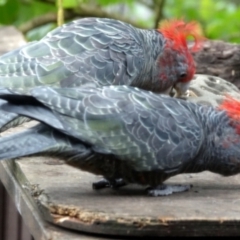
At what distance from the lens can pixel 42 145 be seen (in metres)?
2.20

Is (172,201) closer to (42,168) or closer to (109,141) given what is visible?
(109,141)

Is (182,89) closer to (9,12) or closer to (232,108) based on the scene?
(232,108)

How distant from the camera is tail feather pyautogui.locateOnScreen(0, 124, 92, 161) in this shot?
85.5 inches

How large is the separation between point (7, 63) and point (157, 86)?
0.85 m

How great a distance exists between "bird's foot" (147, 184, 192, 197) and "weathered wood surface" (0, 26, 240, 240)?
2cm

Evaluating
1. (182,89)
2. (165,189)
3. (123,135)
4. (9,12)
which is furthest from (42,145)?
(9,12)

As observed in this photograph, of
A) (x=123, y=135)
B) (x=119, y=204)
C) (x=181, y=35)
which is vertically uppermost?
(x=123, y=135)

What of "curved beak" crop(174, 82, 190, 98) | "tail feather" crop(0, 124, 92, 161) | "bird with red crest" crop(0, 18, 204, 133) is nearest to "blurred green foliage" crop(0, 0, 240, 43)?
"bird with red crest" crop(0, 18, 204, 133)

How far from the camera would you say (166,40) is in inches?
144

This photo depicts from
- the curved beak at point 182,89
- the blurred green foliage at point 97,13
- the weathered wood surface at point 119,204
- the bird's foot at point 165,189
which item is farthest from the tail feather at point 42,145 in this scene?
the blurred green foliage at point 97,13

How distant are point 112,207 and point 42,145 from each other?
0.25 meters

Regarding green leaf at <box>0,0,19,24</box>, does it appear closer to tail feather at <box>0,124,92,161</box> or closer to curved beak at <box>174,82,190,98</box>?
curved beak at <box>174,82,190,98</box>

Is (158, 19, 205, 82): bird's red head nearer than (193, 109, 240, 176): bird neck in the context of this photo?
No

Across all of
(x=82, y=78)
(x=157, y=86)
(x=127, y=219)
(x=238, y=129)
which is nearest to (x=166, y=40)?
(x=157, y=86)
